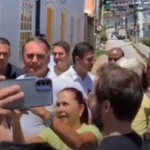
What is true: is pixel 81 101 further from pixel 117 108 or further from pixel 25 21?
pixel 25 21

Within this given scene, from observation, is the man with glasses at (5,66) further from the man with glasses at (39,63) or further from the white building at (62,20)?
the white building at (62,20)

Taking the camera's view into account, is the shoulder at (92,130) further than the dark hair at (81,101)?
No

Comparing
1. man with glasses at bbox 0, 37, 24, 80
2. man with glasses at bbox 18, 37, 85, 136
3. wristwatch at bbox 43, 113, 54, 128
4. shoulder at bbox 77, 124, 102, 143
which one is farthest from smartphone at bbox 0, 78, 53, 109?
man with glasses at bbox 0, 37, 24, 80

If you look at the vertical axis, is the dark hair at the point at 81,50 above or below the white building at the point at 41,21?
below

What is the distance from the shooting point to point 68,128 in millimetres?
3289

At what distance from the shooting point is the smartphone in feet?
8.32

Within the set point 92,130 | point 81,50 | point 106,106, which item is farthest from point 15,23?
point 106,106

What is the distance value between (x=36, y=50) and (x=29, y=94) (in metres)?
1.78

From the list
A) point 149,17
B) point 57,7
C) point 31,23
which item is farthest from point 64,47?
point 149,17

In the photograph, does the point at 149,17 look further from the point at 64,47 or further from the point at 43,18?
the point at 64,47

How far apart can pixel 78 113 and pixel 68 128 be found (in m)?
0.30

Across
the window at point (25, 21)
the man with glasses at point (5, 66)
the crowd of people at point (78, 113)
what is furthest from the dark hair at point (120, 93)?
the window at point (25, 21)

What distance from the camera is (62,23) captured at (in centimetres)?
1992

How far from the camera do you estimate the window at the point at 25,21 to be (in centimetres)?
1221
